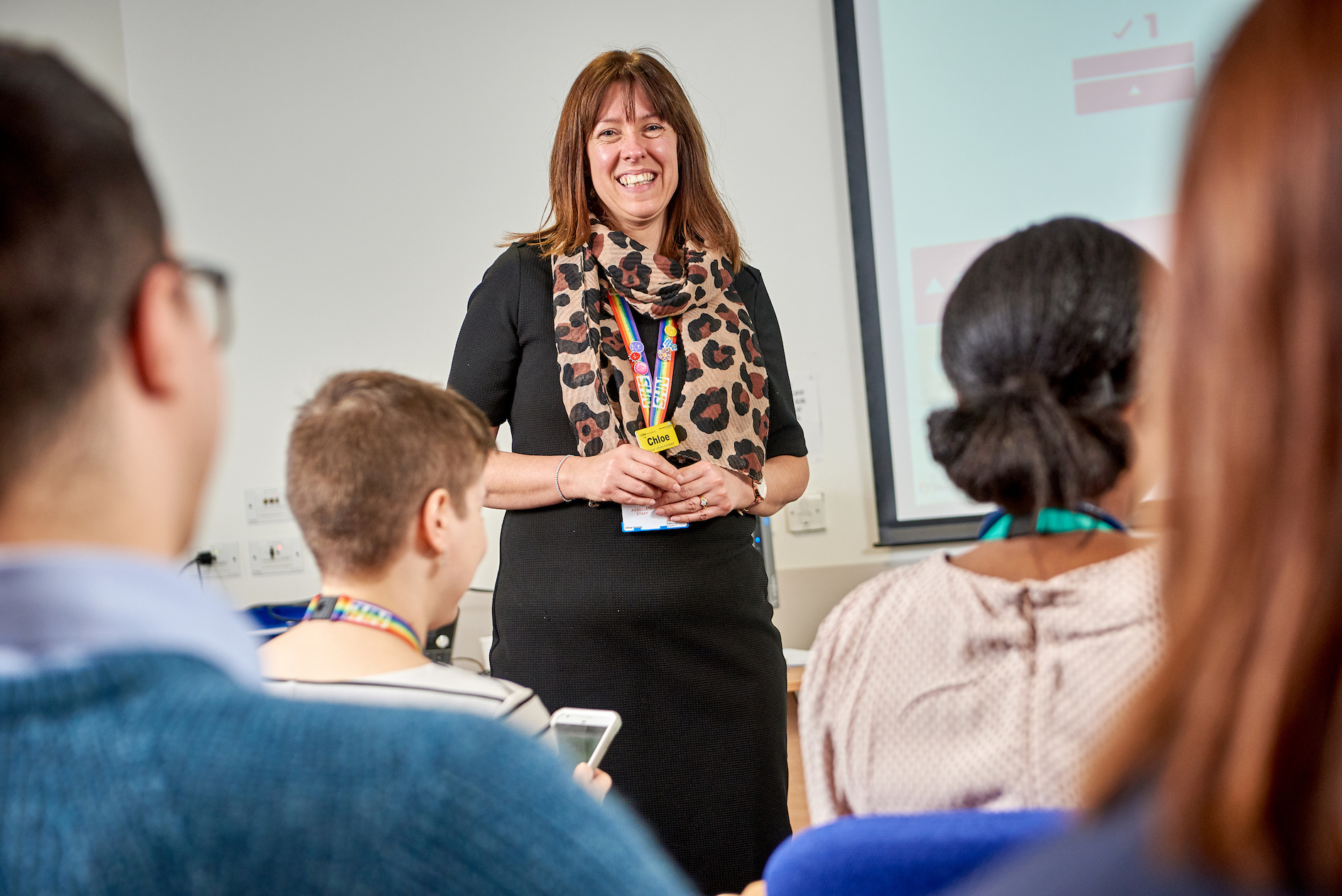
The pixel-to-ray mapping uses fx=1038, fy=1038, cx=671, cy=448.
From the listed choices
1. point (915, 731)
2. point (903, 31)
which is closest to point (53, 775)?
point (915, 731)

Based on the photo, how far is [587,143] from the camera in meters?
2.10

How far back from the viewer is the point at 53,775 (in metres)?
0.44

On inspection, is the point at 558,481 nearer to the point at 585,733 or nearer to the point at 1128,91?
the point at 585,733

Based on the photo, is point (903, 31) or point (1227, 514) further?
point (903, 31)

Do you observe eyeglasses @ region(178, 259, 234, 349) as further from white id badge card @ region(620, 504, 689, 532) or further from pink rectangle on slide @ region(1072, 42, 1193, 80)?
pink rectangle on slide @ region(1072, 42, 1193, 80)

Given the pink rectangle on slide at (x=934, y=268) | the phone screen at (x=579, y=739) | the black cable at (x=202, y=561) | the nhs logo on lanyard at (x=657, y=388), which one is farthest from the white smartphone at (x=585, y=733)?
the black cable at (x=202, y=561)

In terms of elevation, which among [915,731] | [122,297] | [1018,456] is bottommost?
[915,731]

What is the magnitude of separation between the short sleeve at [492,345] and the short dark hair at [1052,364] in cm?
118

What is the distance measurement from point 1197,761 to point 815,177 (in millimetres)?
3344

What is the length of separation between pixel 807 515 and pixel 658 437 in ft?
5.31

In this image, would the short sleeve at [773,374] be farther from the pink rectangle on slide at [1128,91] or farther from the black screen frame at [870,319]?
the pink rectangle on slide at [1128,91]

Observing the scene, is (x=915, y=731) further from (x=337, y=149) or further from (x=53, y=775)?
(x=337, y=149)

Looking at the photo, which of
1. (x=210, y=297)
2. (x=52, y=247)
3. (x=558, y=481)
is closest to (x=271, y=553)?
(x=558, y=481)

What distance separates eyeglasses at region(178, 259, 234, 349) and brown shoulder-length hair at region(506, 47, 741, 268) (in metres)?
1.49
